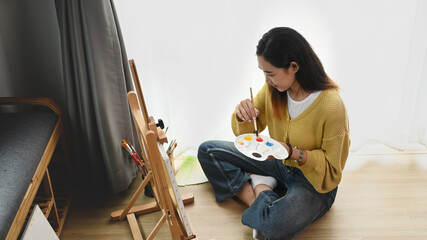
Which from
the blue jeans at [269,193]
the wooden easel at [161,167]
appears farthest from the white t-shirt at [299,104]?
the wooden easel at [161,167]

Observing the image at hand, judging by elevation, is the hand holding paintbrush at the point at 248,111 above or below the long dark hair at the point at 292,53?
below

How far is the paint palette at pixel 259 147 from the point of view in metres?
1.46

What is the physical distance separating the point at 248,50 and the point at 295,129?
0.52m

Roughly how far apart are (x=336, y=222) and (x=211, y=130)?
78 centimetres

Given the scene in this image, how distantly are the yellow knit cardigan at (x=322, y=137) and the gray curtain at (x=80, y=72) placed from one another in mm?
765

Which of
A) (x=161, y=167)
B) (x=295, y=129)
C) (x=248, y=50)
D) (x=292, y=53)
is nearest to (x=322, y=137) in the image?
(x=295, y=129)

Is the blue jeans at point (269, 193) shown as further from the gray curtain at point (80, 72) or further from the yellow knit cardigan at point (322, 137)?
the gray curtain at point (80, 72)

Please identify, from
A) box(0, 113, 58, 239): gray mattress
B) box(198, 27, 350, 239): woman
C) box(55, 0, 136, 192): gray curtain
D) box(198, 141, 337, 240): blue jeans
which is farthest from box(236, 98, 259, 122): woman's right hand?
box(0, 113, 58, 239): gray mattress

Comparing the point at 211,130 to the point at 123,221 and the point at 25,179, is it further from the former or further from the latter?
the point at 25,179

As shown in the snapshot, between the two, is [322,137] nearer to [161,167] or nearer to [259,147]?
[259,147]

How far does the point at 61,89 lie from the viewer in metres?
1.92

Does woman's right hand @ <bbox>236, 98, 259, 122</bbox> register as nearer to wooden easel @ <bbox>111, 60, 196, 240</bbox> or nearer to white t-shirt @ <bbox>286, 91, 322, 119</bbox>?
white t-shirt @ <bbox>286, 91, 322, 119</bbox>

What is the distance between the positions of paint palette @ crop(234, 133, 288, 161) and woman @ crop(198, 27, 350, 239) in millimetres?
40

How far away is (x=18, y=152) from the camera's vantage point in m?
1.44
